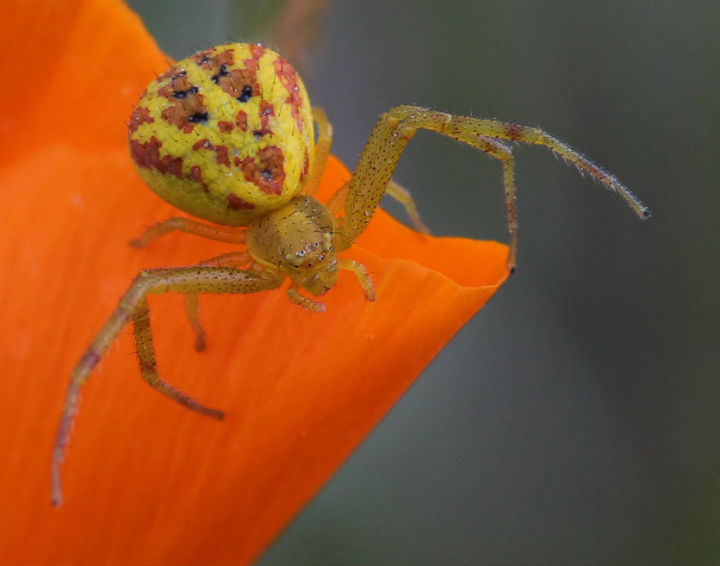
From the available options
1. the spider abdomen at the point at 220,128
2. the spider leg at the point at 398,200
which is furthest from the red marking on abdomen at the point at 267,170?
the spider leg at the point at 398,200

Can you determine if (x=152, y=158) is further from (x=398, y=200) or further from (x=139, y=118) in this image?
(x=398, y=200)

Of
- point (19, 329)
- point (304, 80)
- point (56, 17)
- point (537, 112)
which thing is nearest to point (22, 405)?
point (19, 329)

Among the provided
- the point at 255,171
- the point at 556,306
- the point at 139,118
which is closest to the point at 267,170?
the point at 255,171

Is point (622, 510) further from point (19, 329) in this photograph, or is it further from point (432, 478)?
point (19, 329)

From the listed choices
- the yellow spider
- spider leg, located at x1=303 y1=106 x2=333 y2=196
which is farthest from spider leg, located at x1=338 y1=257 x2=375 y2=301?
spider leg, located at x1=303 y1=106 x2=333 y2=196

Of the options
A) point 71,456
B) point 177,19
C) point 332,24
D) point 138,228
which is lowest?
point 71,456
